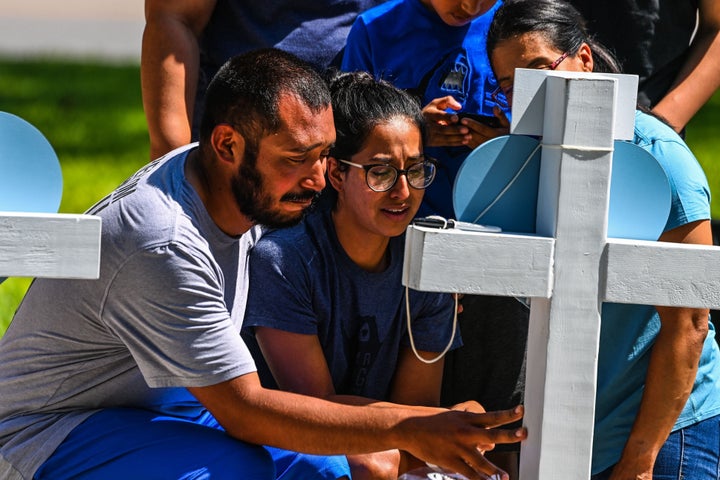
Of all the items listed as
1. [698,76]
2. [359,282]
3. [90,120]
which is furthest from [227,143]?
[90,120]

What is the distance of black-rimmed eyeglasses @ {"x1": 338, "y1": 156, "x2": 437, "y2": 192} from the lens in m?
2.72

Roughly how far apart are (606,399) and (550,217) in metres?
0.89

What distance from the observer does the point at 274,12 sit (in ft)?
11.1

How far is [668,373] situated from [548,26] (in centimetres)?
86

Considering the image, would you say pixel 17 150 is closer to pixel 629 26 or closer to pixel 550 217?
pixel 550 217

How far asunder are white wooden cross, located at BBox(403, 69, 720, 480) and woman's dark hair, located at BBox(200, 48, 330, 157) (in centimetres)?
69

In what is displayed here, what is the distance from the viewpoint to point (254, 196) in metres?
2.50

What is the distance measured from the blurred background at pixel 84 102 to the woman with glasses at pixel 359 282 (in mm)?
2229

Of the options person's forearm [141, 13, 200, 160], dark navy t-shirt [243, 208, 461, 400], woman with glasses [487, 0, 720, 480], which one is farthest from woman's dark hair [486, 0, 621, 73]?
person's forearm [141, 13, 200, 160]

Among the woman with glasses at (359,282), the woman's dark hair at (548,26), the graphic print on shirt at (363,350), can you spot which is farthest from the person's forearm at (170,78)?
the woman's dark hair at (548,26)

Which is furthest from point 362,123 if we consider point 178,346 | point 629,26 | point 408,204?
point 629,26

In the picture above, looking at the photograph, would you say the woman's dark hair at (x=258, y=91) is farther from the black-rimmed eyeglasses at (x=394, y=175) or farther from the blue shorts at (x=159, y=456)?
the blue shorts at (x=159, y=456)

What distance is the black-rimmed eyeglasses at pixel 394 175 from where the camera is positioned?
2723 millimetres

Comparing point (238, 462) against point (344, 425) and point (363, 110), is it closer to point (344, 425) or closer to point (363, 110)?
point (344, 425)
